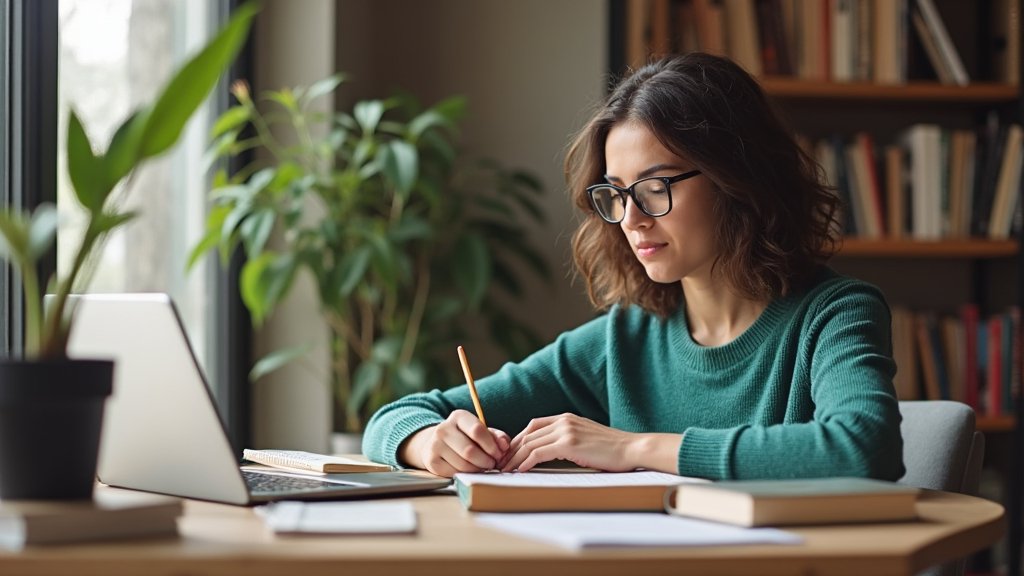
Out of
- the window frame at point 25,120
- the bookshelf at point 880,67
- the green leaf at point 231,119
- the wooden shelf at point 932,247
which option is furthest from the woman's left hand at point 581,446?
the wooden shelf at point 932,247

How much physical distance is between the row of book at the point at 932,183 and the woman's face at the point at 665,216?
151 centimetres

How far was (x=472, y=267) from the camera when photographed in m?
2.66

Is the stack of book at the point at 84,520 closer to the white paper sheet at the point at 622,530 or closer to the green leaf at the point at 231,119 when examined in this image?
the white paper sheet at the point at 622,530

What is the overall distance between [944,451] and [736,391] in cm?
29

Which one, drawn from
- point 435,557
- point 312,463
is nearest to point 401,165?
point 312,463

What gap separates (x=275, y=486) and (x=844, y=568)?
606 mm

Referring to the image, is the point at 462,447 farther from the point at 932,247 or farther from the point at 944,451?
the point at 932,247

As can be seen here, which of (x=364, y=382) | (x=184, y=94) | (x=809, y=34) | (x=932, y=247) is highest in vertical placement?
(x=809, y=34)

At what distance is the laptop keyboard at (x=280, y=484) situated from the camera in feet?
3.81

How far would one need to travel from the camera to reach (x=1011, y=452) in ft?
9.68

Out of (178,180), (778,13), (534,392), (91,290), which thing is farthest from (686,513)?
(778,13)

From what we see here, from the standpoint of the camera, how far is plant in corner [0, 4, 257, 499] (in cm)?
87

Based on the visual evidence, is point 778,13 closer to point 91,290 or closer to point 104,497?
point 91,290

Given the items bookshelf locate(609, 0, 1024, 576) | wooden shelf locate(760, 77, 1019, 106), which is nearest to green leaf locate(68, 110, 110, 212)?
bookshelf locate(609, 0, 1024, 576)
